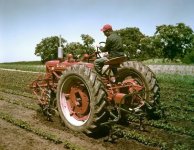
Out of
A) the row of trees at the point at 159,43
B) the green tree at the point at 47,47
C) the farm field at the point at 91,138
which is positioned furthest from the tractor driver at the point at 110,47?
the green tree at the point at 47,47

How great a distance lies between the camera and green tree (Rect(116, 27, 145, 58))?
6469 cm

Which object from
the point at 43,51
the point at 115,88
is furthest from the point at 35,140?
the point at 43,51

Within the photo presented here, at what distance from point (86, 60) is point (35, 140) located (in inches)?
92.1

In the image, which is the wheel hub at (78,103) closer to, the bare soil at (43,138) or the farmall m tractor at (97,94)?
the farmall m tractor at (97,94)

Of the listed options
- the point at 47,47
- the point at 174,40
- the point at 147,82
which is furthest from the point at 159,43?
the point at 147,82

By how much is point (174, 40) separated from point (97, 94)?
68.8 meters

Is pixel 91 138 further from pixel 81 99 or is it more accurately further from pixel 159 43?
pixel 159 43

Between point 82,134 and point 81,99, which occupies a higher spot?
point 81,99

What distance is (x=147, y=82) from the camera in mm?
6109

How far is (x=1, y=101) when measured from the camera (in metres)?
9.08

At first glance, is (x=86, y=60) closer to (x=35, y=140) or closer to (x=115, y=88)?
(x=115, y=88)

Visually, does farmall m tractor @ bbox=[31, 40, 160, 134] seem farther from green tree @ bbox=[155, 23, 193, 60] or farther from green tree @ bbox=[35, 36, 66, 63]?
green tree @ bbox=[35, 36, 66, 63]

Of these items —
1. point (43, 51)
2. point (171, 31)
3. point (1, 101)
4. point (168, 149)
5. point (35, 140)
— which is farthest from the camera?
point (43, 51)

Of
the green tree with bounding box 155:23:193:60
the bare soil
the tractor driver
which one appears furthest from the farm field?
the green tree with bounding box 155:23:193:60
